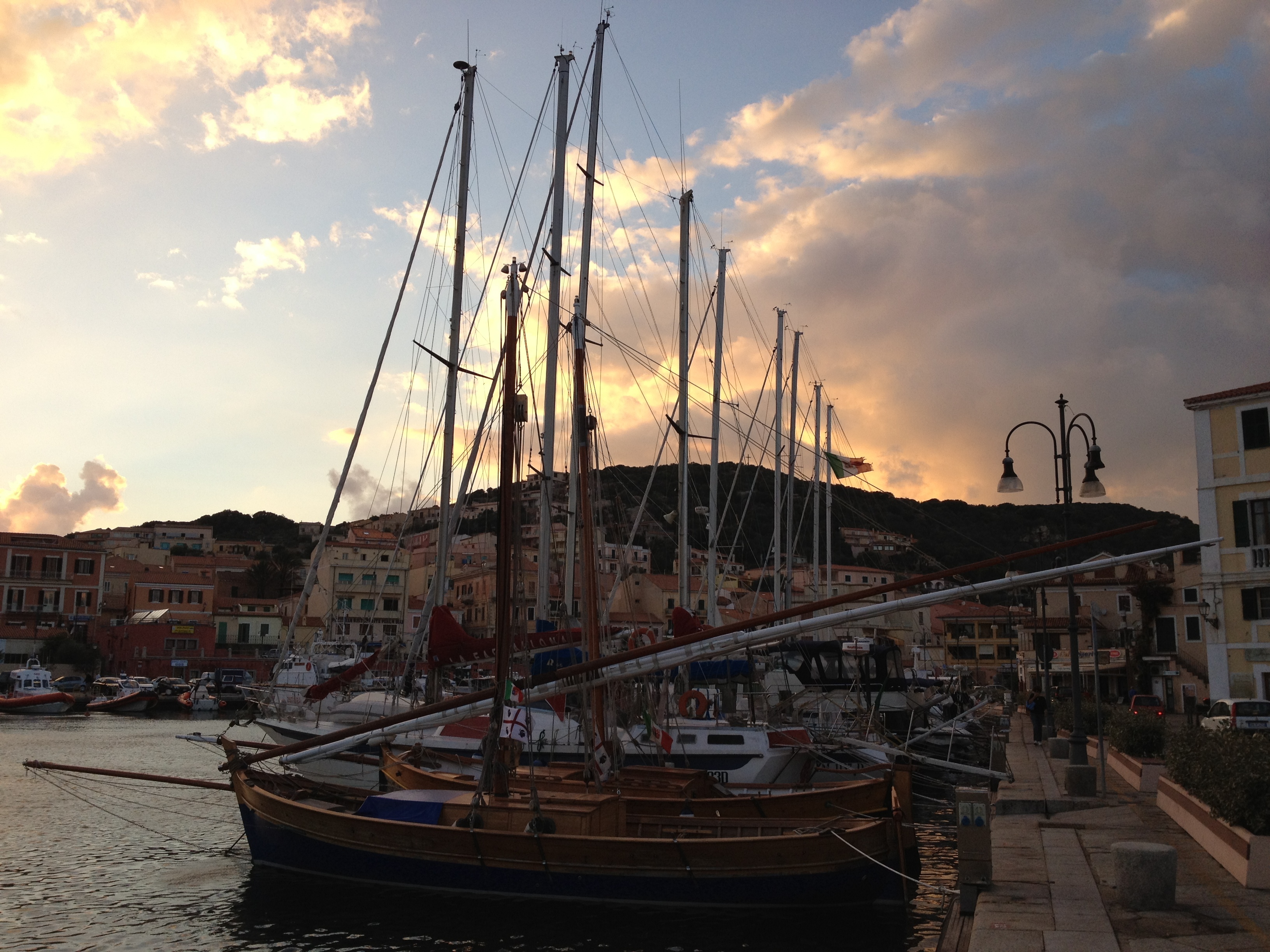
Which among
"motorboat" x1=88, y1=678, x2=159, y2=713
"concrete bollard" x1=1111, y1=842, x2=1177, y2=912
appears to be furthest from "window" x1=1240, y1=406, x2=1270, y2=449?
"motorboat" x1=88, y1=678, x2=159, y2=713

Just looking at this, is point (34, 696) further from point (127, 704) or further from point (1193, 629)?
point (1193, 629)

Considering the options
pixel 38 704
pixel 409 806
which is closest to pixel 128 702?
pixel 38 704

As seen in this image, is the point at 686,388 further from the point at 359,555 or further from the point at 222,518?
the point at 222,518

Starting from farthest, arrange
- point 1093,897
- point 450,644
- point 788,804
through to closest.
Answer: point 450,644, point 788,804, point 1093,897

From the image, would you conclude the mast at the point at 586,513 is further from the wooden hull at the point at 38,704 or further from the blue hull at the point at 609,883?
the wooden hull at the point at 38,704

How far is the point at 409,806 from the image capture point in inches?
700

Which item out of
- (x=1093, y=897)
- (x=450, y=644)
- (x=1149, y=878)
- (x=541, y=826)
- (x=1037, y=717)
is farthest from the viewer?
(x=1037, y=717)

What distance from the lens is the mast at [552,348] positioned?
28.5 metres

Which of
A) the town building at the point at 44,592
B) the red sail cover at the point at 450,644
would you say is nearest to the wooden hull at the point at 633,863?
the red sail cover at the point at 450,644

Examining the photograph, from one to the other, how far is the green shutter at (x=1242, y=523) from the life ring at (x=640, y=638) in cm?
2391

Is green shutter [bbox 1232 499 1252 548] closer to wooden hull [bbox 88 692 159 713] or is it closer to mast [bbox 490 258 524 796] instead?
mast [bbox 490 258 524 796]

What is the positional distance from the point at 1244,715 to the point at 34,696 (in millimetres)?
69996

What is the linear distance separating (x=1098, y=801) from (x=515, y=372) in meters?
13.8

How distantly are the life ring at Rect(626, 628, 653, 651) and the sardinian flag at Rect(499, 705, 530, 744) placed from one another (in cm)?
423
